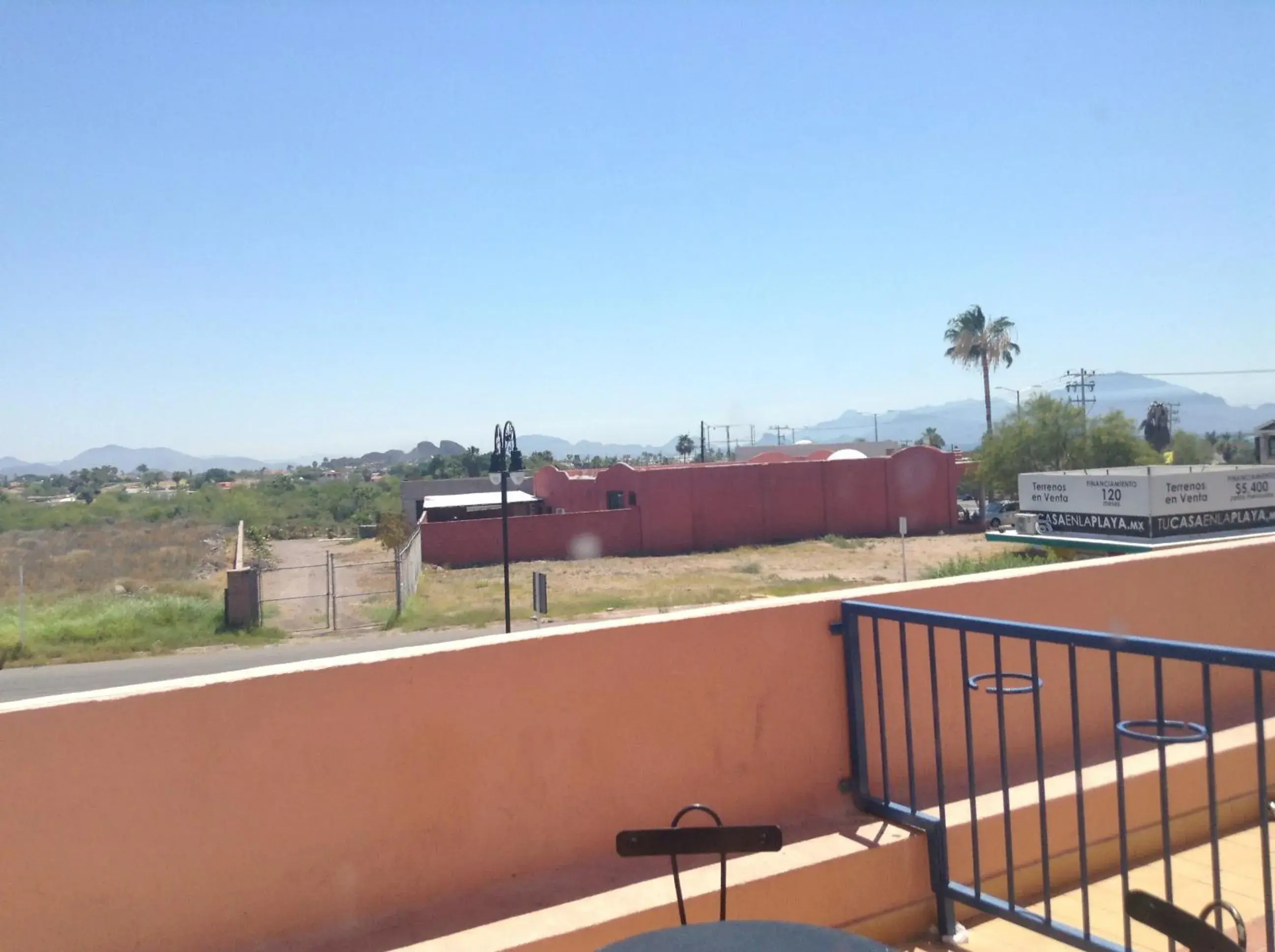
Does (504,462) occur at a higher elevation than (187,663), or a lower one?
higher

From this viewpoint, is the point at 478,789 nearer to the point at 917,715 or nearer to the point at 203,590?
the point at 917,715

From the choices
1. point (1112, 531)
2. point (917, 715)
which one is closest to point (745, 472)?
point (1112, 531)

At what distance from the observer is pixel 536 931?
3.41m

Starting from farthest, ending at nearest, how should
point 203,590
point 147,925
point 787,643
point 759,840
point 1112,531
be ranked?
point 203,590
point 1112,531
point 787,643
point 147,925
point 759,840

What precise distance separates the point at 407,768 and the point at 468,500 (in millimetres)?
49907

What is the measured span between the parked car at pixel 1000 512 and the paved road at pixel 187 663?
110ft

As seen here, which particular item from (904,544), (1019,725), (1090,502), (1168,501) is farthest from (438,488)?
(1019,725)

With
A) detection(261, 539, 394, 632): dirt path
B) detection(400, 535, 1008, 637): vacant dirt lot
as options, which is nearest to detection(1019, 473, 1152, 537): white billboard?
detection(400, 535, 1008, 637): vacant dirt lot

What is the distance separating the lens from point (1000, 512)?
55.6 m

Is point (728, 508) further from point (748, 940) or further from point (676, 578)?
point (748, 940)

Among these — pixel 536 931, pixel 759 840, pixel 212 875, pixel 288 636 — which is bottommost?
pixel 288 636

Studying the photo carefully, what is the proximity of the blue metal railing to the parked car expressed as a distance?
44.8 meters

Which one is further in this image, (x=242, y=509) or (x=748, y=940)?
(x=242, y=509)

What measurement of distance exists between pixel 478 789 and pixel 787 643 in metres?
1.52
